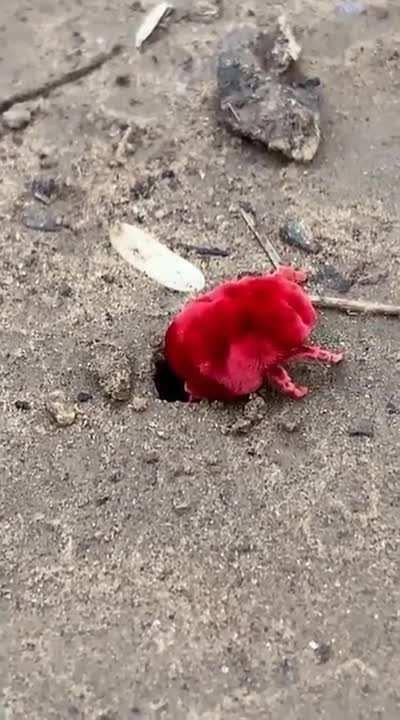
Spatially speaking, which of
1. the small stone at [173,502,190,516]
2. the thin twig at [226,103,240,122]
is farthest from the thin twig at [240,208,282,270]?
the small stone at [173,502,190,516]

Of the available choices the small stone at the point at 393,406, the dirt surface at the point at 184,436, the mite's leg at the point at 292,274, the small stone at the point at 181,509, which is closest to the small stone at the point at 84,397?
the dirt surface at the point at 184,436

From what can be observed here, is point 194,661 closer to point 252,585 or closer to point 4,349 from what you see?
point 252,585

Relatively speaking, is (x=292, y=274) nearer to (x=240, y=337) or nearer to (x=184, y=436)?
(x=240, y=337)

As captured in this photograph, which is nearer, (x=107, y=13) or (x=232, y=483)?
(x=232, y=483)

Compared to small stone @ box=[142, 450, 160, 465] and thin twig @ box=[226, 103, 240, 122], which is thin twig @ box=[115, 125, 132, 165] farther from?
small stone @ box=[142, 450, 160, 465]

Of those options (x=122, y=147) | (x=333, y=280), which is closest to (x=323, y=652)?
(x=333, y=280)

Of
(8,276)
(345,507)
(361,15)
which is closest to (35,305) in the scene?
(8,276)
